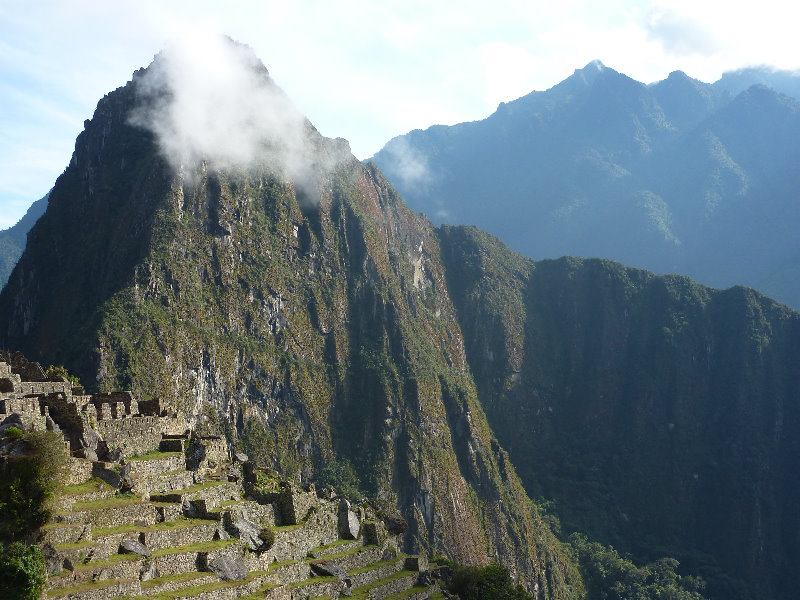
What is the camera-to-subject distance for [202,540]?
42.8 m

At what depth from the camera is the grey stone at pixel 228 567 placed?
41.2 metres

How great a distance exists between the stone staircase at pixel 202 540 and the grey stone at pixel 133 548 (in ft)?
0.15

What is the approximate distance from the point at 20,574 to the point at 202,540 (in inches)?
470

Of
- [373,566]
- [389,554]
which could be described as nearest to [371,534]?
[389,554]

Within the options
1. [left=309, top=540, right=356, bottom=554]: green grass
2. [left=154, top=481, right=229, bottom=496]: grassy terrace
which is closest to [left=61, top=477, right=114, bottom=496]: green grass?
[left=154, top=481, right=229, bottom=496]: grassy terrace

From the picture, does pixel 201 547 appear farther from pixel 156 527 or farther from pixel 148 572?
pixel 148 572

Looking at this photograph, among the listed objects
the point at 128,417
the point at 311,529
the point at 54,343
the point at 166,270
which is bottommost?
the point at 311,529

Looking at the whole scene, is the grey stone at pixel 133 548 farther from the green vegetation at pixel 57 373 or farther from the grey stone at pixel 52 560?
the green vegetation at pixel 57 373

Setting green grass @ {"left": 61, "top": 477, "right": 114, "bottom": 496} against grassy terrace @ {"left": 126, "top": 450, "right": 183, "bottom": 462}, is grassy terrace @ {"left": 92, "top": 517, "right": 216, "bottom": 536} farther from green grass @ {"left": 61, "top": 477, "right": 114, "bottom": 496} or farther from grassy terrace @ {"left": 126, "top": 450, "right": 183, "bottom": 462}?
grassy terrace @ {"left": 126, "top": 450, "right": 183, "bottom": 462}

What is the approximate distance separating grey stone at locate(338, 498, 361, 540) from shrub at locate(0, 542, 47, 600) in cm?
2999

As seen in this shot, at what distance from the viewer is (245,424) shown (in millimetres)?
194000

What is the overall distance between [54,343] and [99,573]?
5647 inches

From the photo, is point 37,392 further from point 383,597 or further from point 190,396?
point 190,396

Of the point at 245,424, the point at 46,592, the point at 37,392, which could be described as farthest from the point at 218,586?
the point at 245,424
